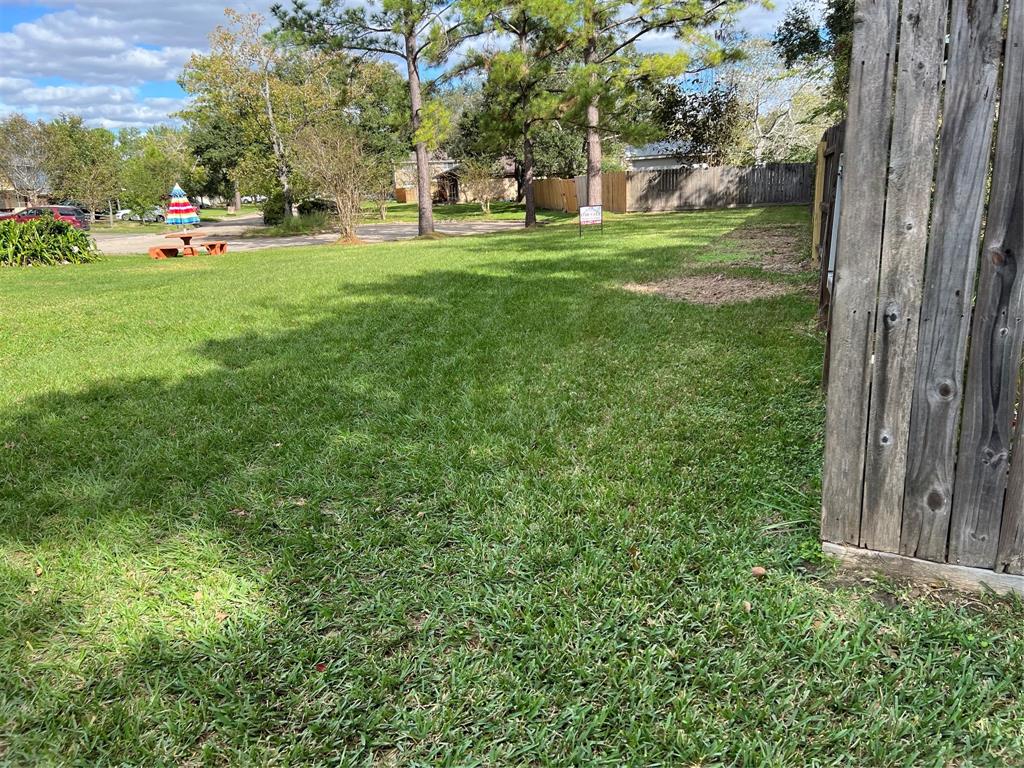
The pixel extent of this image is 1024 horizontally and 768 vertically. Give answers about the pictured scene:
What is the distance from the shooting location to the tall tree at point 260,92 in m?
29.7

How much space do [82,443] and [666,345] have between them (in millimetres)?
4196

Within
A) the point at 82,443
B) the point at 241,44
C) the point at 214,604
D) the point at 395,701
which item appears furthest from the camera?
the point at 241,44

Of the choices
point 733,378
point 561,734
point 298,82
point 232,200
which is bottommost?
point 561,734

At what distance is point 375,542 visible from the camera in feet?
8.80

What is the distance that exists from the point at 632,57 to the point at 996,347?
21111 millimetres

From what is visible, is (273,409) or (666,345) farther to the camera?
(666,345)

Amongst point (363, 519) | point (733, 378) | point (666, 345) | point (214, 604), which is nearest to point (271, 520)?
point (363, 519)

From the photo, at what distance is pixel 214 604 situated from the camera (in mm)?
2336

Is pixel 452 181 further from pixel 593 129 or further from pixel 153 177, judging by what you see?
pixel 593 129

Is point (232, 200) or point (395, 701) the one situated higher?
point (232, 200)

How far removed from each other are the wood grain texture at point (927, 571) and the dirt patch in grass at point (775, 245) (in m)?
7.33

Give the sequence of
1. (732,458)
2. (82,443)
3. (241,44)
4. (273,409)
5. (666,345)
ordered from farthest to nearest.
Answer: (241,44) < (666,345) < (273,409) < (82,443) < (732,458)

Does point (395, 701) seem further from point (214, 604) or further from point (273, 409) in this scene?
point (273, 409)

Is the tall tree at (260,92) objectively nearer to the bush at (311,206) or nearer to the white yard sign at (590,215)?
the bush at (311,206)
